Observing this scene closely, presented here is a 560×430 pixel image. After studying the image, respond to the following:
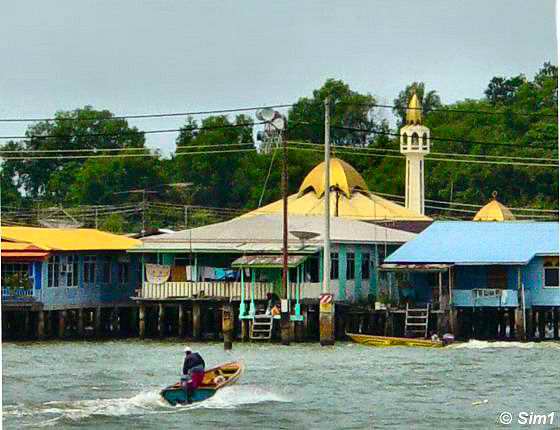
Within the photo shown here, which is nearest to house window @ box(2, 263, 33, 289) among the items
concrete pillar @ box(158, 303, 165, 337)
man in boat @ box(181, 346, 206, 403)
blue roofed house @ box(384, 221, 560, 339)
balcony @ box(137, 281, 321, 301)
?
balcony @ box(137, 281, 321, 301)

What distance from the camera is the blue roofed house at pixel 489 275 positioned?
4625 cm

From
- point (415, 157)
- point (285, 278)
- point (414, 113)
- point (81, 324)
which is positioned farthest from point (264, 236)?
point (414, 113)

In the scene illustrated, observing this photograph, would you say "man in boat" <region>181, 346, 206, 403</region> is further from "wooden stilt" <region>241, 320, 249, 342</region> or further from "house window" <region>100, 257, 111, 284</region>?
"house window" <region>100, 257, 111, 284</region>

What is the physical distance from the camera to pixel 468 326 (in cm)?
4788

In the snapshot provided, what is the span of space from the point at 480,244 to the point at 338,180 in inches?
525

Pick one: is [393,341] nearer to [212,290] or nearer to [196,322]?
[196,322]

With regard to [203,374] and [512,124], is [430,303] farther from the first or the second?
[512,124]

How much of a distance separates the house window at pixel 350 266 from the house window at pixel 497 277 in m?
3.77

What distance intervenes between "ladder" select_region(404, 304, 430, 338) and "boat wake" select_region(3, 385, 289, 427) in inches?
554

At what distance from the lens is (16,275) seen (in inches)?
1873

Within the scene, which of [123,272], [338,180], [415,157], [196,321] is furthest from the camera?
[415,157]

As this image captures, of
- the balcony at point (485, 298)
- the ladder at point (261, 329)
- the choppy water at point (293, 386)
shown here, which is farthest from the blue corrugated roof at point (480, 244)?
the ladder at point (261, 329)

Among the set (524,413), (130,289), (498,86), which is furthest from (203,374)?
(498,86)

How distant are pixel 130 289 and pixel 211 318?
→ 11.7ft
